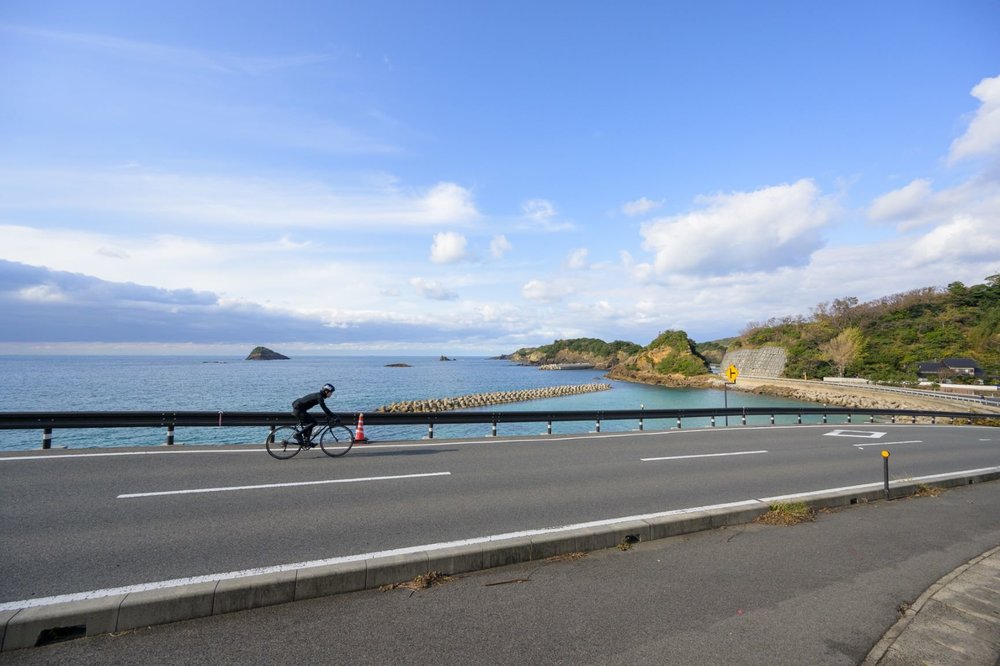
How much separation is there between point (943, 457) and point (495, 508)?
1489 centimetres

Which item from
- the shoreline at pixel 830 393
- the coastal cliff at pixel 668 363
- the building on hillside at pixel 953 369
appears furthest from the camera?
the coastal cliff at pixel 668 363

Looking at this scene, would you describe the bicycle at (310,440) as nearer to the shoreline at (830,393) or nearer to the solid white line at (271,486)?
the solid white line at (271,486)

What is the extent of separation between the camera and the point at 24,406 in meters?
43.4

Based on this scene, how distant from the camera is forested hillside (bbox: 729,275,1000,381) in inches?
2680

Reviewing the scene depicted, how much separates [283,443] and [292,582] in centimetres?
700

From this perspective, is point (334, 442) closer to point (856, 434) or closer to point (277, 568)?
point (277, 568)

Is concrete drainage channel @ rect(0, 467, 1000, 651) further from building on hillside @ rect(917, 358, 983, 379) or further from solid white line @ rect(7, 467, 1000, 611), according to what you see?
building on hillside @ rect(917, 358, 983, 379)

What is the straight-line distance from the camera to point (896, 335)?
79062mm

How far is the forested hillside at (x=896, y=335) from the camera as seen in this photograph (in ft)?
223

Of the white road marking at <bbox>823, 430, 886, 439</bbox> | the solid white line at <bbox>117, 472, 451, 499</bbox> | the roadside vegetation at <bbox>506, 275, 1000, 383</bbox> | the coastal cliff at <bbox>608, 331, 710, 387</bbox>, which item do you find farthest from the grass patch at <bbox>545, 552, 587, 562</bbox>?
the coastal cliff at <bbox>608, 331, 710, 387</bbox>

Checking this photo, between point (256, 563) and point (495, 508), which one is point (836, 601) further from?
point (256, 563)

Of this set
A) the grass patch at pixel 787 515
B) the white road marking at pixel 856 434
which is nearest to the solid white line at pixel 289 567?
the grass patch at pixel 787 515

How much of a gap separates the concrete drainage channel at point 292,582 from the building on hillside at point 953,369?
73736 millimetres

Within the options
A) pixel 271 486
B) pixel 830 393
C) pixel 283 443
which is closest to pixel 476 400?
pixel 283 443
